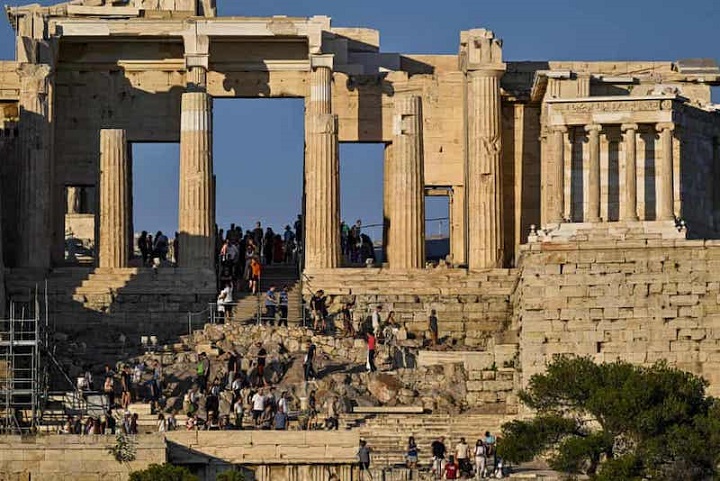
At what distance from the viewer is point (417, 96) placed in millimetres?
104625

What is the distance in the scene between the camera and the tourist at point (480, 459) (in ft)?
278

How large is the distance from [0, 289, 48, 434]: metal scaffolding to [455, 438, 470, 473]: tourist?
1116 centimetres

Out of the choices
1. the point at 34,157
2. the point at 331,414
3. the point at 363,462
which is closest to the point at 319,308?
the point at 331,414

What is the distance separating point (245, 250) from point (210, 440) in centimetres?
1959

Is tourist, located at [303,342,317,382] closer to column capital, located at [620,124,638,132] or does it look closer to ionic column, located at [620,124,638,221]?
ionic column, located at [620,124,638,221]

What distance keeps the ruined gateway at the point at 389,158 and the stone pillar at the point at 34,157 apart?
6cm

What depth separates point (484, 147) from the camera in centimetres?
10400

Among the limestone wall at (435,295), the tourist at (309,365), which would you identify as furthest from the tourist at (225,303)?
the tourist at (309,365)

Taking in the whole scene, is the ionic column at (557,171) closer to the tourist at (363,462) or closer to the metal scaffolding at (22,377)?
the tourist at (363,462)

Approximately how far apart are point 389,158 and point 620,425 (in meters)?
24.1

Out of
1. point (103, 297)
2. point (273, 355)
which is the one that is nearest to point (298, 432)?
point (273, 355)

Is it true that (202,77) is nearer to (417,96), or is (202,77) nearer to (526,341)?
(417,96)

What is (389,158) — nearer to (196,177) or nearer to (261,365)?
(196,177)

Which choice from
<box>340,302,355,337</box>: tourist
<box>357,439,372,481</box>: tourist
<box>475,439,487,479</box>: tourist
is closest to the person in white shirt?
<box>340,302,355,337</box>: tourist
